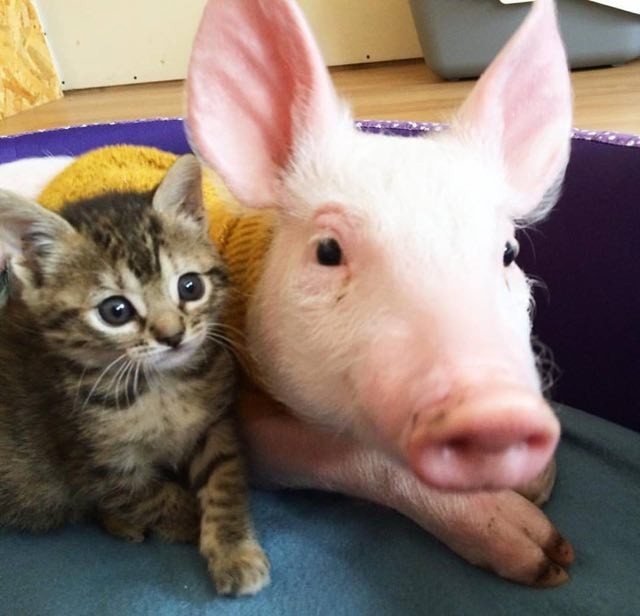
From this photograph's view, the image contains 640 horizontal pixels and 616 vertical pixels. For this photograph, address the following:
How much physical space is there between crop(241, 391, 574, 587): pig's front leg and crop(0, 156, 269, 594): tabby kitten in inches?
3.4

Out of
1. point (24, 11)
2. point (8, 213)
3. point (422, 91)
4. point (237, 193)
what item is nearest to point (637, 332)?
point (237, 193)

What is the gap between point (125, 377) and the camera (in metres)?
0.95

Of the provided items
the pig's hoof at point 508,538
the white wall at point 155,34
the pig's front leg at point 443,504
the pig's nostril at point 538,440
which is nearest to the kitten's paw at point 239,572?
the pig's front leg at point 443,504

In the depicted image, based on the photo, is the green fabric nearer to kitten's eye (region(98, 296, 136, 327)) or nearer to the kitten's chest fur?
the kitten's chest fur

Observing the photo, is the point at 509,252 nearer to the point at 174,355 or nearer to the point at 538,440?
the point at 538,440

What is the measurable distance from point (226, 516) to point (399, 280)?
408 millimetres

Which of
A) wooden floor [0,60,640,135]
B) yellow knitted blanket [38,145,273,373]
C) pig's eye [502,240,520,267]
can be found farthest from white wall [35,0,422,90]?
pig's eye [502,240,520,267]

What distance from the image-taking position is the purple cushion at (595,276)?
1195mm

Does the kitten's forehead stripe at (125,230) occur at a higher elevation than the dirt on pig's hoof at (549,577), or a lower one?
higher

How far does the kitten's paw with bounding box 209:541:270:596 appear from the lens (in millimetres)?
928

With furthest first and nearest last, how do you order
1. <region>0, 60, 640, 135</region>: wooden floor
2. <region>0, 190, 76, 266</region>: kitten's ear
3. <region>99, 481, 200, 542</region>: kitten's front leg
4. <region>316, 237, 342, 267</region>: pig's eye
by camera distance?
1. <region>0, 60, 640, 135</region>: wooden floor
2. <region>99, 481, 200, 542</region>: kitten's front leg
3. <region>0, 190, 76, 266</region>: kitten's ear
4. <region>316, 237, 342, 267</region>: pig's eye

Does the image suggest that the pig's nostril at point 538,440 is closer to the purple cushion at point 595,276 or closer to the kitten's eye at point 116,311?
the kitten's eye at point 116,311

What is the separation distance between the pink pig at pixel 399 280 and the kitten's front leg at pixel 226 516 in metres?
0.05

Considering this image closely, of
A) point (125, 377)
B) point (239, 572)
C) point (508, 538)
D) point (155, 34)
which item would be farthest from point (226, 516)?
point (155, 34)
